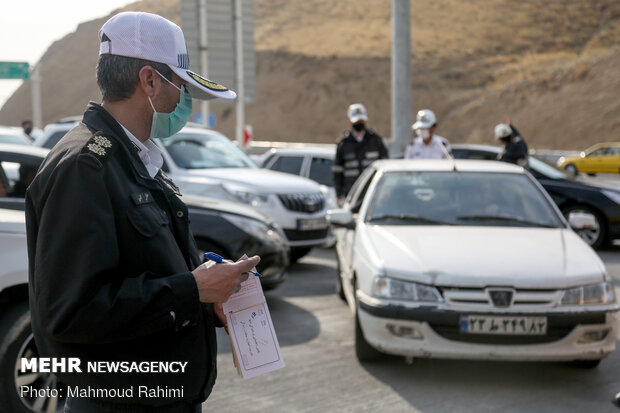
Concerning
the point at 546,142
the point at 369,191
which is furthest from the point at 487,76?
the point at 369,191

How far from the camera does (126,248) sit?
195cm

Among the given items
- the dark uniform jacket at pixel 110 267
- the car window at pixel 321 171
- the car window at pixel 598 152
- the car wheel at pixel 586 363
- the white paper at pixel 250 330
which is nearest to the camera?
the dark uniform jacket at pixel 110 267

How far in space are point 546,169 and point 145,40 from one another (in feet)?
37.1

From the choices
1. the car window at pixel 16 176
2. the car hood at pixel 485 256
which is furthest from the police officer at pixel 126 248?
the car window at pixel 16 176

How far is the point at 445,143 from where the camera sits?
1012cm

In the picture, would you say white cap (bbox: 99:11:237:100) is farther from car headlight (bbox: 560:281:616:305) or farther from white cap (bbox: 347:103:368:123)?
white cap (bbox: 347:103:368:123)

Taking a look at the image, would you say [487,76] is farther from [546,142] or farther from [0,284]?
[0,284]

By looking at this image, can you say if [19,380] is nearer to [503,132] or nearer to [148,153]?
[148,153]

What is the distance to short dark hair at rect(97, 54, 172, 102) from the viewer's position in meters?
2.08

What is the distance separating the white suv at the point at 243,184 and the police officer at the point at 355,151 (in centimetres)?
50

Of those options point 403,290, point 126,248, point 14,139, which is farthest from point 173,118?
point 14,139

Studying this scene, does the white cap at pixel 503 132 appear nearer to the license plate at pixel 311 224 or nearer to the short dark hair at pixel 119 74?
the license plate at pixel 311 224

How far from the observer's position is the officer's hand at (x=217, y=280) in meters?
2.01

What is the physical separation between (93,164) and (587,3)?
237ft
